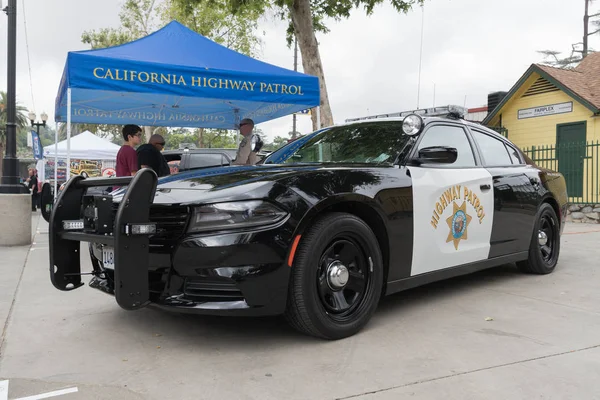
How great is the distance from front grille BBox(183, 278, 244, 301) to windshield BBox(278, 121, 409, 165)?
1526mm

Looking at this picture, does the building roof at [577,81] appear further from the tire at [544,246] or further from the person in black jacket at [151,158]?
the person in black jacket at [151,158]

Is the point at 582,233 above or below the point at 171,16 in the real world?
below

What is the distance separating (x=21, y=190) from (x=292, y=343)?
6.92 meters

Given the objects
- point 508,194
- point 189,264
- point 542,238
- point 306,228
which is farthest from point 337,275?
point 542,238

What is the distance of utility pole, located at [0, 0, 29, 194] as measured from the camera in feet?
26.1

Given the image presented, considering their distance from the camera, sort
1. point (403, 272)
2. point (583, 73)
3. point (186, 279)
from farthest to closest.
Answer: point (583, 73) < point (403, 272) < point (186, 279)

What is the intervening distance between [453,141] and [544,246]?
6.24 feet

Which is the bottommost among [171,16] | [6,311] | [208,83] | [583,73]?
[6,311]

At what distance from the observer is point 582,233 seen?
946 cm

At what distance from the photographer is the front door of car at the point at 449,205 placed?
142 inches

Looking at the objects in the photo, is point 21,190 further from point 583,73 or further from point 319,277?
point 583,73

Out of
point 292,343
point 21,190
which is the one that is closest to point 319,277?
point 292,343

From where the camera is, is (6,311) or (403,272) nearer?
(403,272)

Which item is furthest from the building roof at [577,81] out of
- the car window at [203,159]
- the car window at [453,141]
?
the car window at [453,141]
